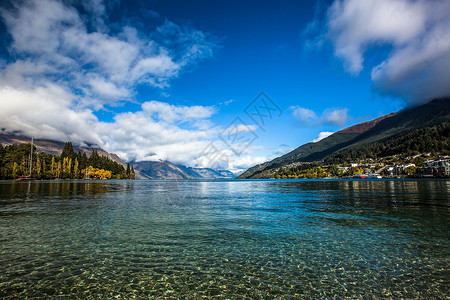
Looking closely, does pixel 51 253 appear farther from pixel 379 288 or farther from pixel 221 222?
pixel 379 288

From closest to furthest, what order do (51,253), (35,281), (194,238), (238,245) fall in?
1. (35,281)
2. (51,253)
3. (238,245)
4. (194,238)

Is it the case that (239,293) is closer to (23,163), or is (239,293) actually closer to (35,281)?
(35,281)

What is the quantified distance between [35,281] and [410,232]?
25.6 metres

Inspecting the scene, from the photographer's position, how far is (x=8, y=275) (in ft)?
37.1

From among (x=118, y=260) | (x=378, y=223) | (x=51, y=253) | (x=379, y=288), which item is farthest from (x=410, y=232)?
(x=51, y=253)

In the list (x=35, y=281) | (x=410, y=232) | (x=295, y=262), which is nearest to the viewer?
(x=35, y=281)

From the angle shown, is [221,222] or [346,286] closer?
[346,286]

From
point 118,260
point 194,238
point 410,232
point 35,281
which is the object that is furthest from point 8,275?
point 410,232

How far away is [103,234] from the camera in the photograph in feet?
62.4

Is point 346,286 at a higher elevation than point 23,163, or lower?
lower

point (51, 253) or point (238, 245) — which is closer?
point (51, 253)

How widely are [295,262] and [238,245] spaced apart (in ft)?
14.4

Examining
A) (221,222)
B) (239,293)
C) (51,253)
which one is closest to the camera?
(239,293)

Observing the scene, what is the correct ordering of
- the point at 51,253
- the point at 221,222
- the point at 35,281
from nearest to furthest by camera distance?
the point at 35,281 → the point at 51,253 → the point at 221,222
